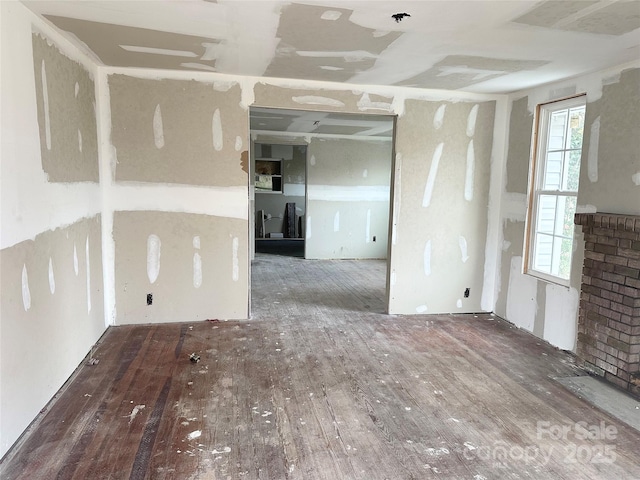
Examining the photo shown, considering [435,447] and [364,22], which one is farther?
[364,22]

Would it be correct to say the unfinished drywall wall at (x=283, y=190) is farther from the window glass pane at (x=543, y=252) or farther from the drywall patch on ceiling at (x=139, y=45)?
the window glass pane at (x=543, y=252)

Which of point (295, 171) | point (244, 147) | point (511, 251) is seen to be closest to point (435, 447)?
point (511, 251)

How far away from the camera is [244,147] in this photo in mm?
4129

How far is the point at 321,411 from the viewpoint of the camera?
8.63 ft

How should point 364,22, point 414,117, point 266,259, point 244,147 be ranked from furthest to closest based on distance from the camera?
1. point 266,259
2. point 414,117
3. point 244,147
4. point 364,22

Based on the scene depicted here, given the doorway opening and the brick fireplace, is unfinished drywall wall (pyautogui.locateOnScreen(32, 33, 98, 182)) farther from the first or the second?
the doorway opening

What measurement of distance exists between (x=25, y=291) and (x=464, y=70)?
354 centimetres

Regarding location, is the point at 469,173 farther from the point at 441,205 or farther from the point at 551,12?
the point at 551,12

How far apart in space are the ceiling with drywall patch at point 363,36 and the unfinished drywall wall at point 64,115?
0.21 meters

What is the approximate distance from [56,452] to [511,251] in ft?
13.9

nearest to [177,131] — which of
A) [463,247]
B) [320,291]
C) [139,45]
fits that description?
[139,45]

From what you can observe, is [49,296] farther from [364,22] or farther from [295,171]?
[295,171]

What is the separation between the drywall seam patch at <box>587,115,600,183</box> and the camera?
3.38m

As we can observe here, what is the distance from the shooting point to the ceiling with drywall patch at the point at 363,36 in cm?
227
